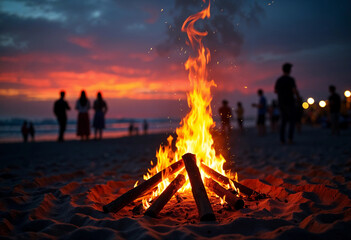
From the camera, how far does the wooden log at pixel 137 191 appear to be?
2916mm

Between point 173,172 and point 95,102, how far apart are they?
31.5ft

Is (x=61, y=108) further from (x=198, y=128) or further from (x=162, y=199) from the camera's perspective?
(x=162, y=199)

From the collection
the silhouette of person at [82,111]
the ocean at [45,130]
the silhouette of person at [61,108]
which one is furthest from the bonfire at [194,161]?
the silhouette of person at [61,108]

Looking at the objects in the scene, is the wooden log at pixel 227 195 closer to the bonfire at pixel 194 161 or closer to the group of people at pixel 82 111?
the bonfire at pixel 194 161

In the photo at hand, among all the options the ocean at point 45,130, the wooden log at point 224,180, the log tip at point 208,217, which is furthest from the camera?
the ocean at point 45,130

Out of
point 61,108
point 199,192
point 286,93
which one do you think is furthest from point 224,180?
point 61,108

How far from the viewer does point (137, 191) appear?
3115mm

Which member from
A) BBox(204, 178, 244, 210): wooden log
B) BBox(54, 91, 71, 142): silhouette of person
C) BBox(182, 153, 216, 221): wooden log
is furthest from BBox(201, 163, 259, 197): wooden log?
BBox(54, 91, 71, 142): silhouette of person

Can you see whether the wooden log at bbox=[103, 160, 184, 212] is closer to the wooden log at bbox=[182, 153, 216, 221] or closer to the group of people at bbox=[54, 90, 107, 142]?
the wooden log at bbox=[182, 153, 216, 221]

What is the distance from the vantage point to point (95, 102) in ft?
39.7

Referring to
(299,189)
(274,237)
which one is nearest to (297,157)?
(299,189)

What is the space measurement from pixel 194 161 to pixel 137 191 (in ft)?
2.71

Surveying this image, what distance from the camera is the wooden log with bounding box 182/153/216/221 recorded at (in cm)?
253

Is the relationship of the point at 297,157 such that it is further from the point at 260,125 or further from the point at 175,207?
the point at 260,125
